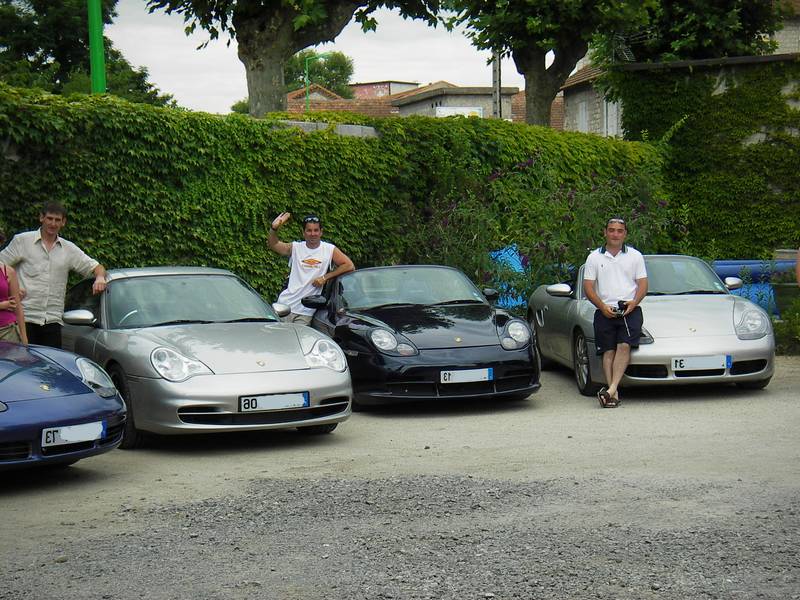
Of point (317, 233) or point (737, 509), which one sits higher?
point (317, 233)

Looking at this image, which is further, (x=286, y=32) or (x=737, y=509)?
(x=286, y=32)

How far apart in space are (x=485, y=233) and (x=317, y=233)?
440cm

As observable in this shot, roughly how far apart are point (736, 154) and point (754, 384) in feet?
54.1

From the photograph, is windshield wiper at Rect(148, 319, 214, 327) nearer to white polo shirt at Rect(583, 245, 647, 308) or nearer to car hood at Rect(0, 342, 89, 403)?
car hood at Rect(0, 342, 89, 403)

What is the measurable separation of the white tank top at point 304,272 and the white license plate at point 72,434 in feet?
14.9

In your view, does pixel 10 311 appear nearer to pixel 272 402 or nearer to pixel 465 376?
pixel 272 402

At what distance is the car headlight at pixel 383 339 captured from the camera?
10.3 meters

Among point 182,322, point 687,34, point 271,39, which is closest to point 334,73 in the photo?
point 687,34

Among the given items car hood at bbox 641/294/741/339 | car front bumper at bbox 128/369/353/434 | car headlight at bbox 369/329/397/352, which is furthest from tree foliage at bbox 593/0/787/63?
car front bumper at bbox 128/369/353/434

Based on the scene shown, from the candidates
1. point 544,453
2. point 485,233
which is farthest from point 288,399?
point 485,233

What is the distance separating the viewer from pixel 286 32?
62.4 feet

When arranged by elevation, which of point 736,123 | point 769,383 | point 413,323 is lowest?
point 769,383

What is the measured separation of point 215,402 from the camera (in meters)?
8.39

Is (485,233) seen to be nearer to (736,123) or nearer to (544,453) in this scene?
(544,453)
